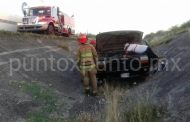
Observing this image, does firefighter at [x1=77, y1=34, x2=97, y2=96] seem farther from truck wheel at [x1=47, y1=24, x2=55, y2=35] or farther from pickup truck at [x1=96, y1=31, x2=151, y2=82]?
truck wheel at [x1=47, y1=24, x2=55, y2=35]

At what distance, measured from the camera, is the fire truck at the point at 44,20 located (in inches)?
1127

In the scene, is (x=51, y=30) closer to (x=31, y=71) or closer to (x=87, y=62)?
(x=31, y=71)

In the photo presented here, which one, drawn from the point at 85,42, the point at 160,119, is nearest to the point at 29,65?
the point at 85,42

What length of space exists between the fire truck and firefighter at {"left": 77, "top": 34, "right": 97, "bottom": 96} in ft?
45.8

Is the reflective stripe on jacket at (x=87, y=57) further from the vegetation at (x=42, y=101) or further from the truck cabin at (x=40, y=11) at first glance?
the truck cabin at (x=40, y=11)

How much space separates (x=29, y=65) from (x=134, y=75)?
410 centimetres

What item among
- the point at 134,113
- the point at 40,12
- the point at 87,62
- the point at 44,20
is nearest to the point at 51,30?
the point at 44,20

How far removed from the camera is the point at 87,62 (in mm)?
14891

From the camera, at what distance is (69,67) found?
2047cm

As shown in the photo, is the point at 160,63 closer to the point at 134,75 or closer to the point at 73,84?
the point at 134,75

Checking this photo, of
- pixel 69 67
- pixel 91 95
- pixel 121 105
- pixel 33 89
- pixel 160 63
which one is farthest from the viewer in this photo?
pixel 69 67

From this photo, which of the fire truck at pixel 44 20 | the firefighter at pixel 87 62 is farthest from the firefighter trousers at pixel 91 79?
the fire truck at pixel 44 20

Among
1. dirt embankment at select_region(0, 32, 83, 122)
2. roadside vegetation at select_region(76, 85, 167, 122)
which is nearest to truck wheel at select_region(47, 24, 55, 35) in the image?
dirt embankment at select_region(0, 32, 83, 122)

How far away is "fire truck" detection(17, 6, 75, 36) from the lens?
28625mm
